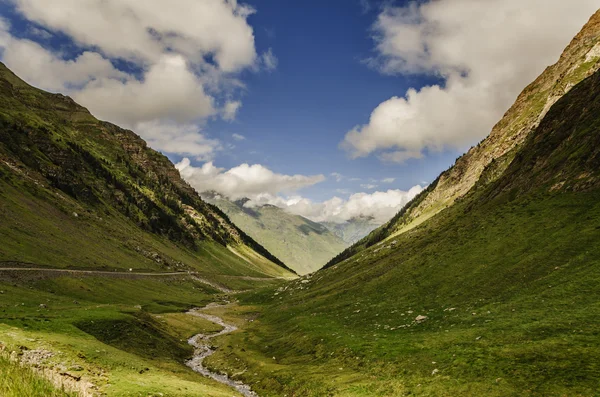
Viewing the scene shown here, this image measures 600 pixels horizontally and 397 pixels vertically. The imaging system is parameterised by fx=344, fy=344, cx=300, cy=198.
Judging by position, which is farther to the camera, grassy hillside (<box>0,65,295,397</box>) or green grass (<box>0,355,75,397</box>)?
grassy hillside (<box>0,65,295,397</box>)

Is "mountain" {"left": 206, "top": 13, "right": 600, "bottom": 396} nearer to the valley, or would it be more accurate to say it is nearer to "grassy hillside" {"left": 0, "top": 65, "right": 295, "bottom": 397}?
the valley

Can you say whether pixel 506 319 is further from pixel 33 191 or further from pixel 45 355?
pixel 33 191

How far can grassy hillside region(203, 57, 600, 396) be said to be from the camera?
33.6 meters

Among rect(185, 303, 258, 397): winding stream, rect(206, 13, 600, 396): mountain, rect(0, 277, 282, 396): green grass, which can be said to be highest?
rect(206, 13, 600, 396): mountain

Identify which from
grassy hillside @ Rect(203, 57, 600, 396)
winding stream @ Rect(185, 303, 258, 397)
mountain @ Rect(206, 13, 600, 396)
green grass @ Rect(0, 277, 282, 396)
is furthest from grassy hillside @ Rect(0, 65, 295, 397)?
grassy hillside @ Rect(203, 57, 600, 396)

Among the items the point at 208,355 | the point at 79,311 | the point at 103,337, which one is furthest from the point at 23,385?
the point at 79,311

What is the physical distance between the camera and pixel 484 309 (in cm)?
5038

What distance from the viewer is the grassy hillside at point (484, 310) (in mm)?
33562

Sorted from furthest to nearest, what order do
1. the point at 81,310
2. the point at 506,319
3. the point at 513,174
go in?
the point at 513,174 → the point at 81,310 → the point at 506,319

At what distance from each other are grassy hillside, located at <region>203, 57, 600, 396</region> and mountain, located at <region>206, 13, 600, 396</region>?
23 centimetres

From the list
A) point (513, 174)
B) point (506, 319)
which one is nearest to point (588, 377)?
point (506, 319)

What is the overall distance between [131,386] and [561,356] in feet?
137

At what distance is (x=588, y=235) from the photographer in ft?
184

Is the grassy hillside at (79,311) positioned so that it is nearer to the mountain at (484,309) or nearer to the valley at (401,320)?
the valley at (401,320)
